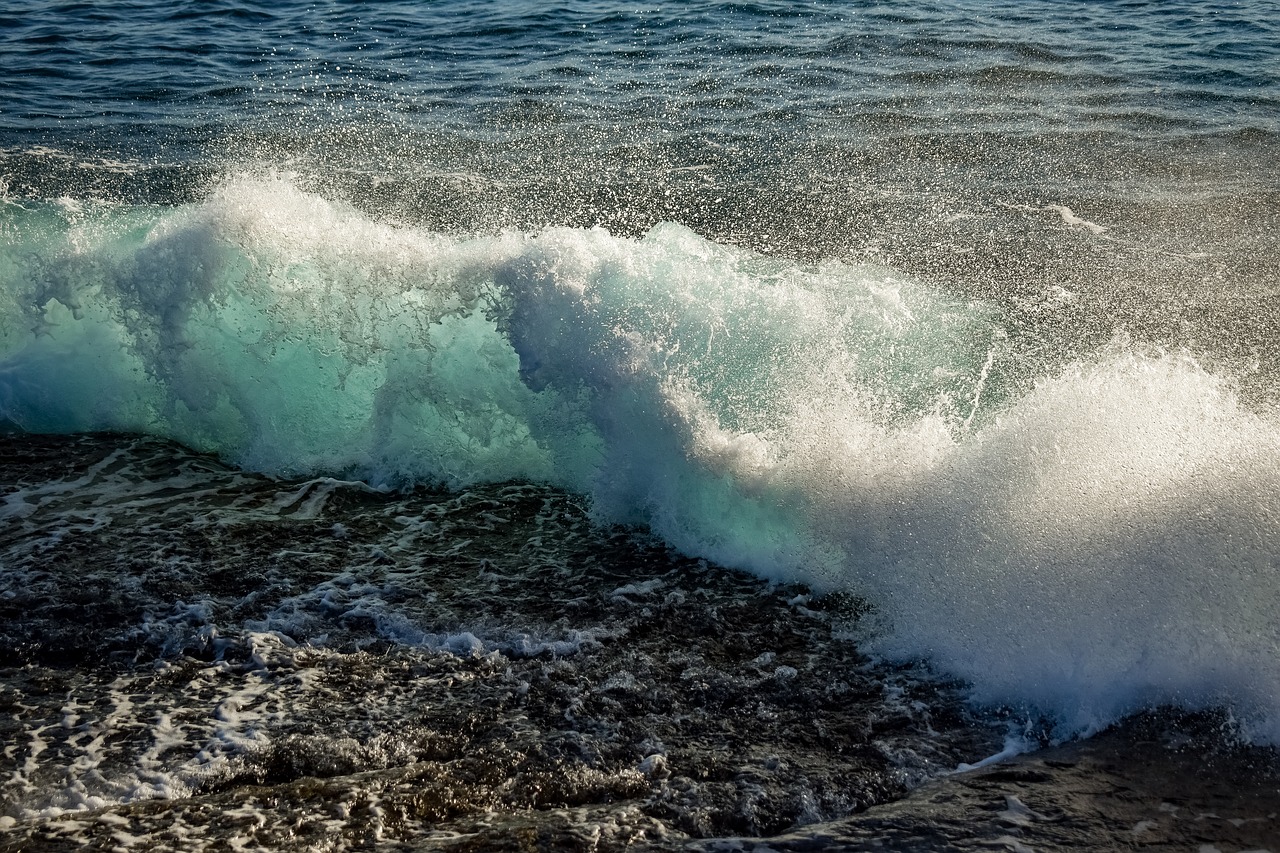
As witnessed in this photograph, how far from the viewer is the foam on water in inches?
205

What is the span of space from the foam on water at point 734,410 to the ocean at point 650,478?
0.09 ft

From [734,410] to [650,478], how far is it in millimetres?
693

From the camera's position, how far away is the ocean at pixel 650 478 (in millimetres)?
4379

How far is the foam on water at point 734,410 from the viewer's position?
5203 mm

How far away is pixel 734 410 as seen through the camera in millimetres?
6781

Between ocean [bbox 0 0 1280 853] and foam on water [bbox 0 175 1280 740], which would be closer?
ocean [bbox 0 0 1280 853]

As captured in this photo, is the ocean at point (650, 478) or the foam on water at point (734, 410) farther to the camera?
the foam on water at point (734, 410)

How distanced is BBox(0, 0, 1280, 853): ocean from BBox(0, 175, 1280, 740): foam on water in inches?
1.1

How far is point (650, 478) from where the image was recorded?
22.2ft

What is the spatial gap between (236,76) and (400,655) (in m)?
11.8

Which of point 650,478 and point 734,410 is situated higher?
point 734,410

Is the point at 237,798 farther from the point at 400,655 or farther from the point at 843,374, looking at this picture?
the point at 843,374

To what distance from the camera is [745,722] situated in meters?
4.79

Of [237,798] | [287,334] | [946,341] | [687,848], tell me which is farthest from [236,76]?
[687,848]
